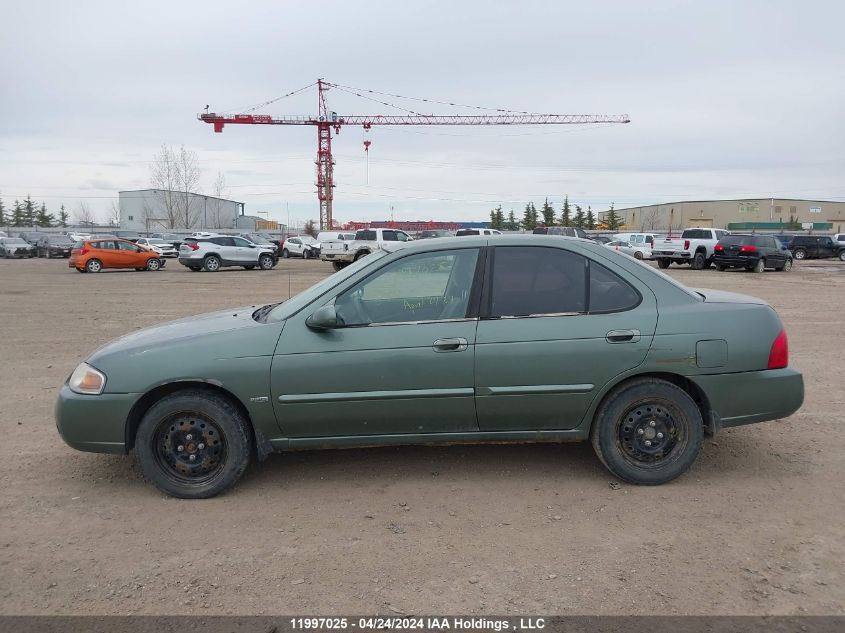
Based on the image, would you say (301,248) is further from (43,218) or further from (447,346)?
(43,218)

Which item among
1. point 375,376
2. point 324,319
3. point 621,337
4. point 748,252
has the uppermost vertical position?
point 748,252

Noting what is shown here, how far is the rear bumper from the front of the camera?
4078 mm

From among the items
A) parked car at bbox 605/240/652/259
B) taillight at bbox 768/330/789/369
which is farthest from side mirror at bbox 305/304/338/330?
parked car at bbox 605/240/652/259

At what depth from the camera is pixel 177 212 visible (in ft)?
284

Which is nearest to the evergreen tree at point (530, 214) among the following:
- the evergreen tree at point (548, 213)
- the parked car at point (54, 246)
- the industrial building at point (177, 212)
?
the evergreen tree at point (548, 213)

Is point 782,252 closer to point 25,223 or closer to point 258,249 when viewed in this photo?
point 258,249

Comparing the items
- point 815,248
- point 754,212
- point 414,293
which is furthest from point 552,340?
point 754,212

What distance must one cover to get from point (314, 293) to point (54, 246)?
45574mm

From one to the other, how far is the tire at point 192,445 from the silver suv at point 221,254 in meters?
25.0

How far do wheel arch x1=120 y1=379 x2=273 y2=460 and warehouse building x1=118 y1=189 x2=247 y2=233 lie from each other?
84.6m

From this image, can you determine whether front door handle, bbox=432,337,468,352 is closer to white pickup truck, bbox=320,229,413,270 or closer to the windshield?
the windshield

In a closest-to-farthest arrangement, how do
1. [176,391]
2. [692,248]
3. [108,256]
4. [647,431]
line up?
[176,391] < [647,431] < [108,256] < [692,248]

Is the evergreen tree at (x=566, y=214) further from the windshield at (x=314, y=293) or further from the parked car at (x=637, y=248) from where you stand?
the windshield at (x=314, y=293)

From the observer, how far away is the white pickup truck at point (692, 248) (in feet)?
91.4
